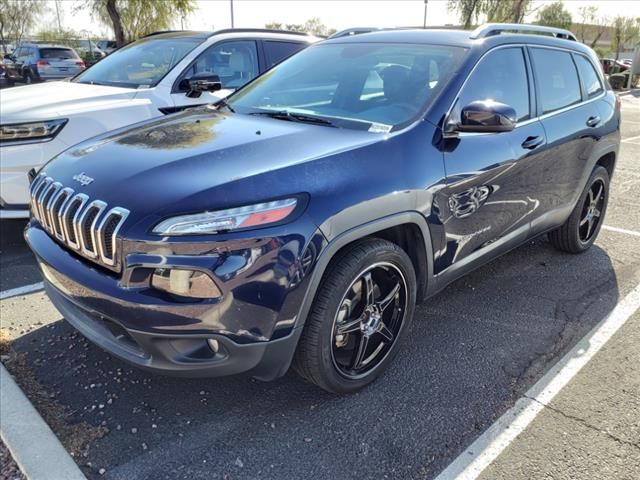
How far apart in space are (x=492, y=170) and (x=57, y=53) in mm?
17669

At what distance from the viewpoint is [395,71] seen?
128 inches

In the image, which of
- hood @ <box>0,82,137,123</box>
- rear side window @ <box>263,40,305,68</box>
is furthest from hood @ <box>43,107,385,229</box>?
rear side window @ <box>263,40,305,68</box>

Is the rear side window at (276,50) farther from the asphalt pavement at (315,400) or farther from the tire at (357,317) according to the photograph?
the tire at (357,317)

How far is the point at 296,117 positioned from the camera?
3.05 m

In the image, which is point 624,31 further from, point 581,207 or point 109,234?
point 109,234

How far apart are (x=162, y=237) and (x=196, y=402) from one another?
39.6 inches

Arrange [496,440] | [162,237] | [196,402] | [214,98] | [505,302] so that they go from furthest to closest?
1. [214,98]
2. [505,302]
3. [196,402]
4. [496,440]
5. [162,237]

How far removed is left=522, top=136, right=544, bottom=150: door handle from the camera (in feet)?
11.1

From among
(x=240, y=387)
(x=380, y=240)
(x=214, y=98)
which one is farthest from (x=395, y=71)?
(x=214, y=98)

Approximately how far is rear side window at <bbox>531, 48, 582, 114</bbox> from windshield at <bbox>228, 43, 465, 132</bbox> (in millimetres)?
911

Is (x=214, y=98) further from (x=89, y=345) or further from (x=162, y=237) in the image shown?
(x=162, y=237)

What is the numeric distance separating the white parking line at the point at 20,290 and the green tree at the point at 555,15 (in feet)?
197

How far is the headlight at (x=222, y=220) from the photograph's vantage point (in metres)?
2.04

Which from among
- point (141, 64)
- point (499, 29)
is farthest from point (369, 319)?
point (141, 64)
